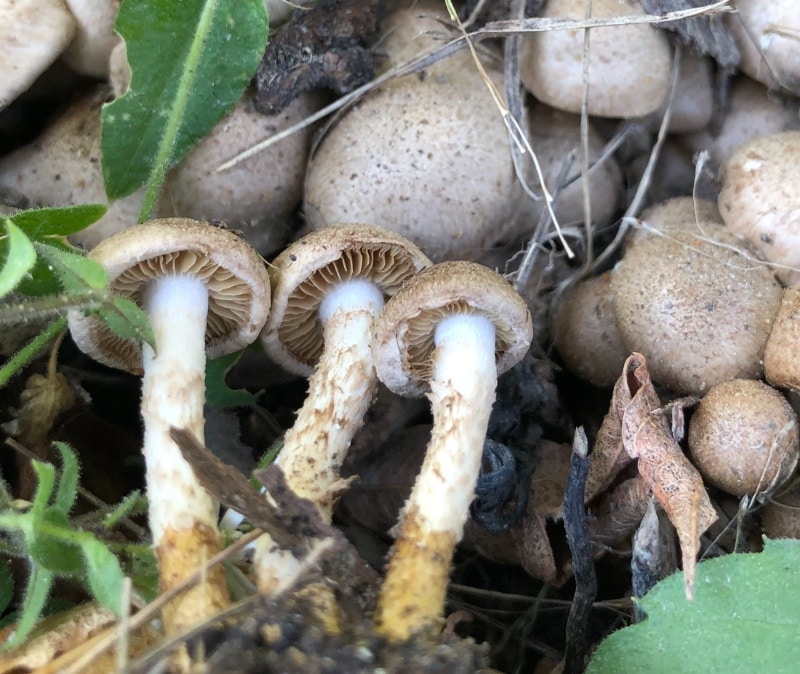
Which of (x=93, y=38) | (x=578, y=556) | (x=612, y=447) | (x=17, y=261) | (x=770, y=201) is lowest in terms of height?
(x=578, y=556)

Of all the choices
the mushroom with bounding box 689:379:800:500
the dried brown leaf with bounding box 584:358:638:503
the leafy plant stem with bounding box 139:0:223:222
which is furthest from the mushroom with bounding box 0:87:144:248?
the mushroom with bounding box 689:379:800:500

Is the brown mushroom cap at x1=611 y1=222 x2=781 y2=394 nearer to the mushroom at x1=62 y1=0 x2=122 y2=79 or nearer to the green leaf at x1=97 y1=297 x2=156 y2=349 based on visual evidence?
the green leaf at x1=97 y1=297 x2=156 y2=349

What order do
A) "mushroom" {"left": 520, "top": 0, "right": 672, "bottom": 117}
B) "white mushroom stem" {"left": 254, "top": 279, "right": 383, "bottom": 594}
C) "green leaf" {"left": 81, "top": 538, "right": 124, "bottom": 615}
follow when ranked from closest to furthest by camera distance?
"green leaf" {"left": 81, "top": 538, "right": 124, "bottom": 615} → "white mushroom stem" {"left": 254, "top": 279, "right": 383, "bottom": 594} → "mushroom" {"left": 520, "top": 0, "right": 672, "bottom": 117}

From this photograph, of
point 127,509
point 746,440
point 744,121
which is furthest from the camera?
point 744,121

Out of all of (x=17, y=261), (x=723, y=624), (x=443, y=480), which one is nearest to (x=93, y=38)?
(x=17, y=261)

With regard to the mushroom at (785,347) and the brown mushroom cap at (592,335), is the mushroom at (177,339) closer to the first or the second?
the brown mushroom cap at (592,335)

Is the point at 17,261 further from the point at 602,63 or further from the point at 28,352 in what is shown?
the point at 602,63

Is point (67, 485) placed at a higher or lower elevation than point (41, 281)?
lower
